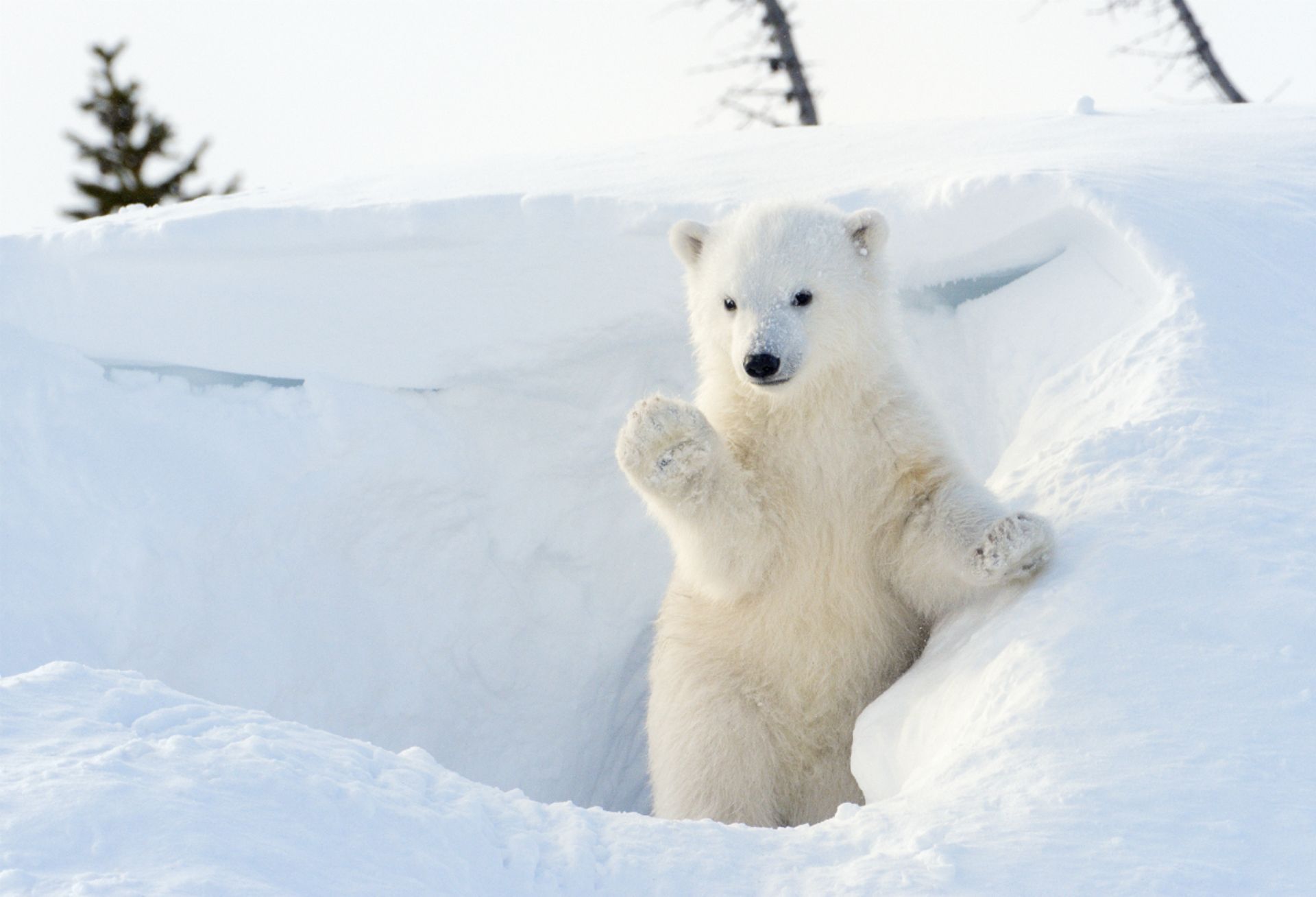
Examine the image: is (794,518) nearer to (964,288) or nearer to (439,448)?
(964,288)

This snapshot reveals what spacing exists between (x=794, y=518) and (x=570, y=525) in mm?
2090

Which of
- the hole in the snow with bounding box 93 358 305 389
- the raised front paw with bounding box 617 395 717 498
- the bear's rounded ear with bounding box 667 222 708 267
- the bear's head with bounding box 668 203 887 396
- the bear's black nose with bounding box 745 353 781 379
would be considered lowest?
the raised front paw with bounding box 617 395 717 498

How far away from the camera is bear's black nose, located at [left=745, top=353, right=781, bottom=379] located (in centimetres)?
285

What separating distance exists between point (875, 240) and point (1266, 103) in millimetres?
3419

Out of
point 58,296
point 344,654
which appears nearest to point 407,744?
point 344,654

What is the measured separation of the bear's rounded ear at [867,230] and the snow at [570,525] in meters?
0.70

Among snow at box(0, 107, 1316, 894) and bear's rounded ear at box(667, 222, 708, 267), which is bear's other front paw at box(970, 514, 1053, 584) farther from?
bear's rounded ear at box(667, 222, 708, 267)

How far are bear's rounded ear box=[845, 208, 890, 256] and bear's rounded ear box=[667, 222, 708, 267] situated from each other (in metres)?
0.44

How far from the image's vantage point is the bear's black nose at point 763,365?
2854 mm

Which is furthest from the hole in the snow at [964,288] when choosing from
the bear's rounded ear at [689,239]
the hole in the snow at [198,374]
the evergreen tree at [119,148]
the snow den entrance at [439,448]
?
the evergreen tree at [119,148]

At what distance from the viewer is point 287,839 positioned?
1.66 meters

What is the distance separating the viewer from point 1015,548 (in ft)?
8.84

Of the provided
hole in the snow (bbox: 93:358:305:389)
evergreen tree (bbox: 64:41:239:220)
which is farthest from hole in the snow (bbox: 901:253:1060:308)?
evergreen tree (bbox: 64:41:239:220)

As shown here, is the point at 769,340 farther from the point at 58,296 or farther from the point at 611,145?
the point at 611,145
